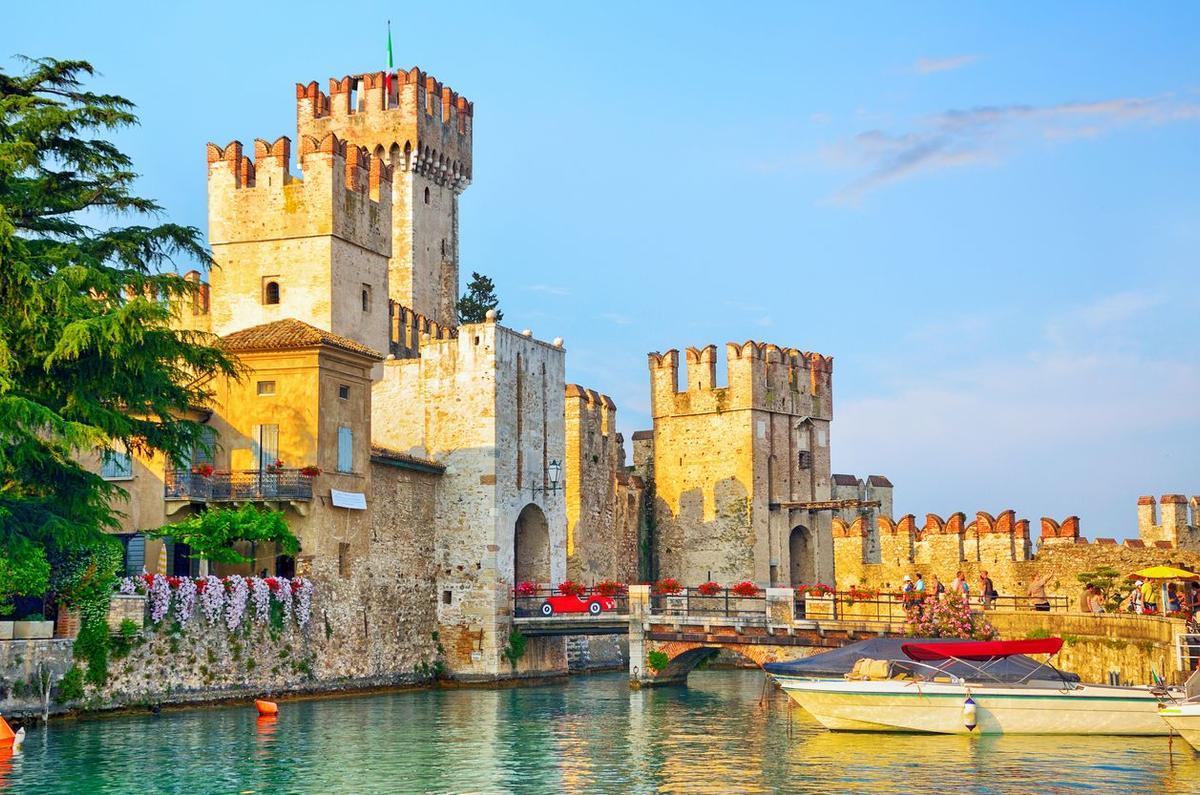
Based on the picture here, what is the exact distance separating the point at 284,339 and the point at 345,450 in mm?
2911

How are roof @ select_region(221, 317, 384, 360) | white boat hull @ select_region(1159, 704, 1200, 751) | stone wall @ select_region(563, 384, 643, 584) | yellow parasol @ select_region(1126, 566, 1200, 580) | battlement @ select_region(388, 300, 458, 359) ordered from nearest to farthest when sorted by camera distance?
white boat hull @ select_region(1159, 704, 1200, 751) < yellow parasol @ select_region(1126, 566, 1200, 580) < roof @ select_region(221, 317, 384, 360) < battlement @ select_region(388, 300, 458, 359) < stone wall @ select_region(563, 384, 643, 584)

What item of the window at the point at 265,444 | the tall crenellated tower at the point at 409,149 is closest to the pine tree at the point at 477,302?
the tall crenellated tower at the point at 409,149

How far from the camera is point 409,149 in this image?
60.7 meters

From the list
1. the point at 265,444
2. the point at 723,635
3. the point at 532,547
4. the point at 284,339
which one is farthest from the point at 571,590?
the point at 284,339

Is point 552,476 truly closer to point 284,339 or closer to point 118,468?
point 284,339

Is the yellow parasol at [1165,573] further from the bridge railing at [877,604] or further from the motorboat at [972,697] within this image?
the motorboat at [972,697]

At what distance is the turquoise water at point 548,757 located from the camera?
22750 millimetres

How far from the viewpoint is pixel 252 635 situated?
35156 mm

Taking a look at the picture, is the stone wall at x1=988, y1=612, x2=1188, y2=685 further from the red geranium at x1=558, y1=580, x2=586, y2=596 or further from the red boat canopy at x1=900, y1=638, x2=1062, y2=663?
the red geranium at x1=558, y1=580, x2=586, y2=596

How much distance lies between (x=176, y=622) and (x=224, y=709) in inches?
77.8

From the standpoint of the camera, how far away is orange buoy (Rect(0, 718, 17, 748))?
2627 cm

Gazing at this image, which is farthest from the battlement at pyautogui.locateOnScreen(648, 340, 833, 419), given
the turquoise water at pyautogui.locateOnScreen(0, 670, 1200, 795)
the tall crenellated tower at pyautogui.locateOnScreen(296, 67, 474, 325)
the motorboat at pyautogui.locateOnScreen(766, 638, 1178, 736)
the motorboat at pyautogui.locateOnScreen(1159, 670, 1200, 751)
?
the motorboat at pyautogui.locateOnScreen(1159, 670, 1200, 751)

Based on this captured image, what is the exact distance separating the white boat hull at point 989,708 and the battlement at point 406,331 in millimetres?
22059

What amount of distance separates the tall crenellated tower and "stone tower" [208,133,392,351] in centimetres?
1561
